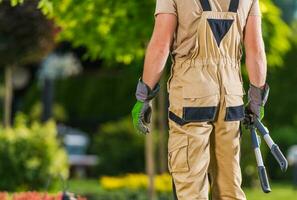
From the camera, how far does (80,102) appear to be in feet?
92.8

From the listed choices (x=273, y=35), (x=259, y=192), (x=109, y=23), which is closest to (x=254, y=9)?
(x=109, y=23)

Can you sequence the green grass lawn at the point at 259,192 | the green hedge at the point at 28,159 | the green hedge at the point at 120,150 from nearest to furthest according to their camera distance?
the green hedge at the point at 28,159
the green grass lawn at the point at 259,192
the green hedge at the point at 120,150

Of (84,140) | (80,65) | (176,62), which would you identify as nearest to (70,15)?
(176,62)

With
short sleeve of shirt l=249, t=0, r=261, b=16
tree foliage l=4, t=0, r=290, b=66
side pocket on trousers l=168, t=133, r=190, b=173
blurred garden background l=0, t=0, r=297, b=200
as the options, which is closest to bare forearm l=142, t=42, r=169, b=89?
side pocket on trousers l=168, t=133, r=190, b=173

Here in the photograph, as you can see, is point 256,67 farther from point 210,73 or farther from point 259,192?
point 259,192

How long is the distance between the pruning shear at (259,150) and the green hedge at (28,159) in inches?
297

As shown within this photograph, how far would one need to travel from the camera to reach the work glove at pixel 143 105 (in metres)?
5.59

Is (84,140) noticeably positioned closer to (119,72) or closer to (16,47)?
(119,72)

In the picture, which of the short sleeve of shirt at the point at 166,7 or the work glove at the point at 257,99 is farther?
the work glove at the point at 257,99

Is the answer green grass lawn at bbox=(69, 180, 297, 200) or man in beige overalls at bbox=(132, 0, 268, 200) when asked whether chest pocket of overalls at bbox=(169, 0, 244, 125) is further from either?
green grass lawn at bbox=(69, 180, 297, 200)

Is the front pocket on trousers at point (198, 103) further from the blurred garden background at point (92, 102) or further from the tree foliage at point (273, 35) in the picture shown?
the tree foliage at point (273, 35)

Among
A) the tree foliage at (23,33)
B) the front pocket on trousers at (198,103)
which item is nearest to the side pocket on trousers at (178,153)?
the front pocket on trousers at (198,103)

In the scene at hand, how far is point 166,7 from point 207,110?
602 millimetres

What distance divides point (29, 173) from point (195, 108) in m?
7.84
